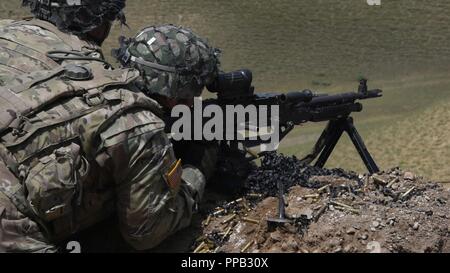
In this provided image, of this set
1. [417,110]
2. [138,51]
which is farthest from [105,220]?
[417,110]

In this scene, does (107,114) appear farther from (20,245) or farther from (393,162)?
(393,162)

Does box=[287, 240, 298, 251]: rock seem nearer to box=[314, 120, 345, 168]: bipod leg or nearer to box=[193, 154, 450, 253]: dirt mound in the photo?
box=[193, 154, 450, 253]: dirt mound

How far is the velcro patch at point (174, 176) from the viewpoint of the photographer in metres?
3.91

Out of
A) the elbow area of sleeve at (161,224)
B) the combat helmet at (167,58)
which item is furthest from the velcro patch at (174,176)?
the combat helmet at (167,58)

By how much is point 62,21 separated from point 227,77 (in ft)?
4.23

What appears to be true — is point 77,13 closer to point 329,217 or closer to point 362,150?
point 329,217

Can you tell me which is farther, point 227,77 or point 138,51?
point 227,77

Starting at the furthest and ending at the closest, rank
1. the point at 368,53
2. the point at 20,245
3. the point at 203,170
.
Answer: the point at 368,53, the point at 203,170, the point at 20,245

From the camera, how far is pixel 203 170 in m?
4.80

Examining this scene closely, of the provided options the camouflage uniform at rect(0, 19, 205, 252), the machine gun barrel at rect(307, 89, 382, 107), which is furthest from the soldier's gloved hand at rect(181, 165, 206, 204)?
the machine gun barrel at rect(307, 89, 382, 107)

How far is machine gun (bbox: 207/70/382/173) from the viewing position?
5188 millimetres

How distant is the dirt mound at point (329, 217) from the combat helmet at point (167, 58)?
924 millimetres

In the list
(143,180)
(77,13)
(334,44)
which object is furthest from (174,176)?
(334,44)

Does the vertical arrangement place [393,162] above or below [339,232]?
below
